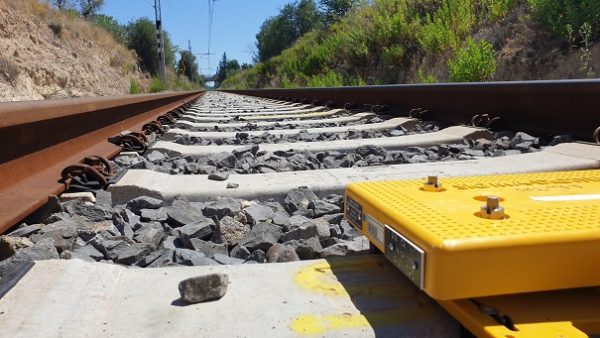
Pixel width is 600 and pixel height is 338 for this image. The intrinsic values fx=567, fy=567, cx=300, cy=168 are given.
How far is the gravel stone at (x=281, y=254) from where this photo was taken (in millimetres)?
1719

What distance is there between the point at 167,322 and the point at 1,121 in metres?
1.31

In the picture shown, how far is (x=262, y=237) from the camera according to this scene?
189cm

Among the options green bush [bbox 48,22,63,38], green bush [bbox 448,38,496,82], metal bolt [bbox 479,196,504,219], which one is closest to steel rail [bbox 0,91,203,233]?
metal bolt [bbox 479,196,504,219]

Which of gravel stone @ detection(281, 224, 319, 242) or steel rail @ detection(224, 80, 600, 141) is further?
steel rail @ detection(224, 80, 600, 141)

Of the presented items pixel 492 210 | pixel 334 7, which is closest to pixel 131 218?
pixel 492 210

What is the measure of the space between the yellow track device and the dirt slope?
14.8m

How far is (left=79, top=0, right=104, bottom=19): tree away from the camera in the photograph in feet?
140

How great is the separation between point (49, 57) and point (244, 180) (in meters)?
20.5

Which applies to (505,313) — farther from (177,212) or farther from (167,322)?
(177,212)

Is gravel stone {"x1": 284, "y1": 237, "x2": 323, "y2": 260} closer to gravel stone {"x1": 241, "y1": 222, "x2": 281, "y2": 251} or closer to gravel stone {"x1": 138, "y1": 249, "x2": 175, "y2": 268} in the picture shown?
gravel stone {"x1": 241, "y1": 222, "x2": 281, "y2": 251}

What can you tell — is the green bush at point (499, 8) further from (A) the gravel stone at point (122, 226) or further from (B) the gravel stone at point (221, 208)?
(A) the gravel stone at point (122, 226)

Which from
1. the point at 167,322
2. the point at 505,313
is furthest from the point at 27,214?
the point at 505,313

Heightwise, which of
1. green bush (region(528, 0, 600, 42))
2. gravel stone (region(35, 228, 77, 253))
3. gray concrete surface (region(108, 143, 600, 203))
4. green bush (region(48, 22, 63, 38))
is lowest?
gravel stone (region(35, 228, 77, 253))

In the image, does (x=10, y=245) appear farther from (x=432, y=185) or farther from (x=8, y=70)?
Result: (x=8, y=70)
